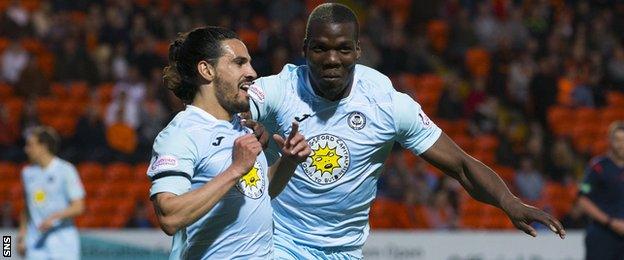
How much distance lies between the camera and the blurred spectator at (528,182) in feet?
49.3

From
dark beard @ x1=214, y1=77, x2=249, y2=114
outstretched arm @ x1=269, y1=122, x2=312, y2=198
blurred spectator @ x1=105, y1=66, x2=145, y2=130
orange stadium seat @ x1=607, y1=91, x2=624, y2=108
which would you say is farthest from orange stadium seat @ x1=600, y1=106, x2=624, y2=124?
dark beard @ x1=214, y1=77, x2=249, y2=114

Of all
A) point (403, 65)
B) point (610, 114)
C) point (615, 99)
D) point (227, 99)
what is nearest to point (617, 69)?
point (615, 99)

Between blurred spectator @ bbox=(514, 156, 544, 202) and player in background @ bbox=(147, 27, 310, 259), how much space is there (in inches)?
403

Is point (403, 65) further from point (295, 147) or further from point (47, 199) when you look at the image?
point (295, 147)

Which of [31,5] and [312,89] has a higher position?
[312,89]

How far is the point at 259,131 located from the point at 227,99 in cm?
43

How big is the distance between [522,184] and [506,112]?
223 cm

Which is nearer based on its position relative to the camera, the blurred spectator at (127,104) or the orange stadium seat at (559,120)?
the blurred spectator at (127,104)

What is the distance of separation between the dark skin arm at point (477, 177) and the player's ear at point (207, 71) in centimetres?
142

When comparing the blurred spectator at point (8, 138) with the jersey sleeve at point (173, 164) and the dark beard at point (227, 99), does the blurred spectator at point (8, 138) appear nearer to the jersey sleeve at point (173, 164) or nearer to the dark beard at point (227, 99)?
the dark beard at point (227, 99)

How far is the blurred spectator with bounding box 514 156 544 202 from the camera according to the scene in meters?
15.0

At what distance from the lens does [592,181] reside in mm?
10328

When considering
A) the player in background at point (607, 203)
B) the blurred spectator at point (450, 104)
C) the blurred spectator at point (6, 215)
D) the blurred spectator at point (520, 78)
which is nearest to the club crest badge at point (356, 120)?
the player in background at point (607, 203)

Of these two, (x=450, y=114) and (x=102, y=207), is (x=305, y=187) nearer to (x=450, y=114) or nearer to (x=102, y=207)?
(x=102, y=207)
